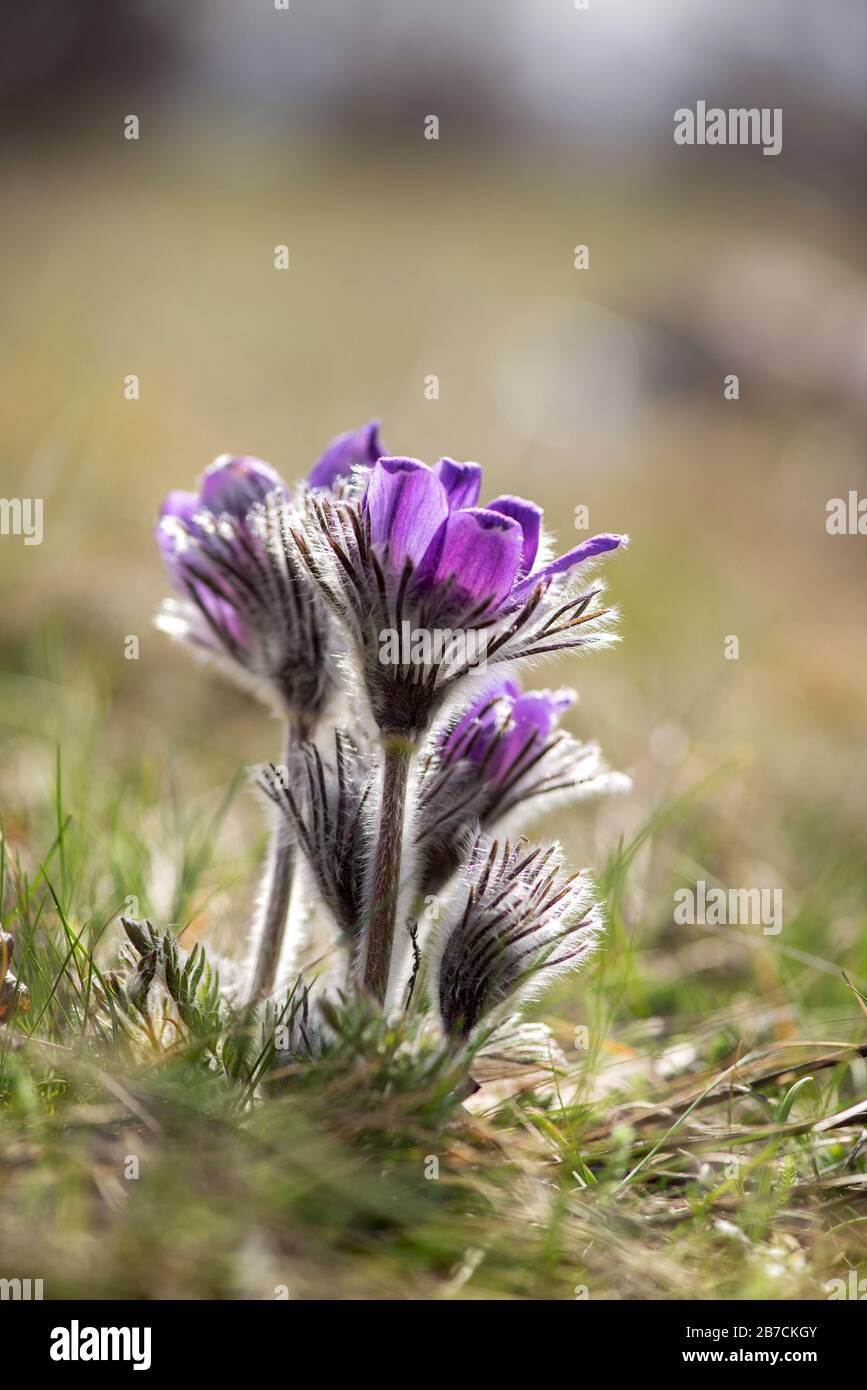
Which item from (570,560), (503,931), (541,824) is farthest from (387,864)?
(541,824)

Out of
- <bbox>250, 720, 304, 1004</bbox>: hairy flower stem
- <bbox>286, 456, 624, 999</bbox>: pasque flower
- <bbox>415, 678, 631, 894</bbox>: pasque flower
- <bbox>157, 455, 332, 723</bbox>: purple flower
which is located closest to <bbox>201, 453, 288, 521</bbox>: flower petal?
<bbox>157, 455, 332, 723</bbox>: purple flower

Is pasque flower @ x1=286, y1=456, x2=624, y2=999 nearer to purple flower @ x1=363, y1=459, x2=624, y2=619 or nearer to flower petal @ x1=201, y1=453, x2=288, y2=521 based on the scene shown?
purple flower @ x1=363, y1=459, x2=624, y2=619

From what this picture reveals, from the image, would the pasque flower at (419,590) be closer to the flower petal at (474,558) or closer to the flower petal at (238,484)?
the flower petal at (474,558)

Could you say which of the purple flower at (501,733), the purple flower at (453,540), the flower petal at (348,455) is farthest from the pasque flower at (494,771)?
the flower petal at (348,455)

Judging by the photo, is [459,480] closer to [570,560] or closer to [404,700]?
[570,560]

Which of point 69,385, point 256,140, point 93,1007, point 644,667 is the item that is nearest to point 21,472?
point 69,385

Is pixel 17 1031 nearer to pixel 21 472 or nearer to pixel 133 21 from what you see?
pixel 21 472

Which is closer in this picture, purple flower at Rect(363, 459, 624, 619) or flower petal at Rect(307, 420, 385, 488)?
purple flower at Rect(363, 459, 624, 619)

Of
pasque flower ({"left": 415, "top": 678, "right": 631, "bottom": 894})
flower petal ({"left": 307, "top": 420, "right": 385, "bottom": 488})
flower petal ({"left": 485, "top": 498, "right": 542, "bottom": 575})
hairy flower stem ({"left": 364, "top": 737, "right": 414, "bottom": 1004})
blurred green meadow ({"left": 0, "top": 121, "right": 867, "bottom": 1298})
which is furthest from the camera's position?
flower petal ({"left": 307, "top": 420, "right": 385, "bottom": 488})
